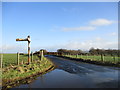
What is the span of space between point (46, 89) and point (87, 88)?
6.03ft

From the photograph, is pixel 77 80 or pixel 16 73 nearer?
pixel 77 80

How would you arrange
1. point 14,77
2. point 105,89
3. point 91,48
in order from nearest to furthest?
point 105,89
point 14,77
point 91,48

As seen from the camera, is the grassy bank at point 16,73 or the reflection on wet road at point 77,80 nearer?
the reflection on wet road at point 77,80

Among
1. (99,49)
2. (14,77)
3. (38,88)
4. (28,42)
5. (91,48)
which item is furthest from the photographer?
(91,48)

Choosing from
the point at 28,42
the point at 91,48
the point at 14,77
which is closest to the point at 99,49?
the point at 91,48

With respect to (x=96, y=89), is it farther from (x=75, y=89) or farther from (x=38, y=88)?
(x=38, y=88)

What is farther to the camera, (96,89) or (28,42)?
(28,42)

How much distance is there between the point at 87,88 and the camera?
606cm

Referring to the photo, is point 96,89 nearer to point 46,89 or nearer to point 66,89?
point 66,89

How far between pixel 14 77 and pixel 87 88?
15.4 feet

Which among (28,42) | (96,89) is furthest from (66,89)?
(28,42)

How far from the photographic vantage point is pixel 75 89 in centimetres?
598

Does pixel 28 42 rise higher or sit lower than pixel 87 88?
higher

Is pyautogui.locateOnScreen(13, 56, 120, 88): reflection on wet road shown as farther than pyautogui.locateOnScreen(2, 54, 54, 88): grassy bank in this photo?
No
